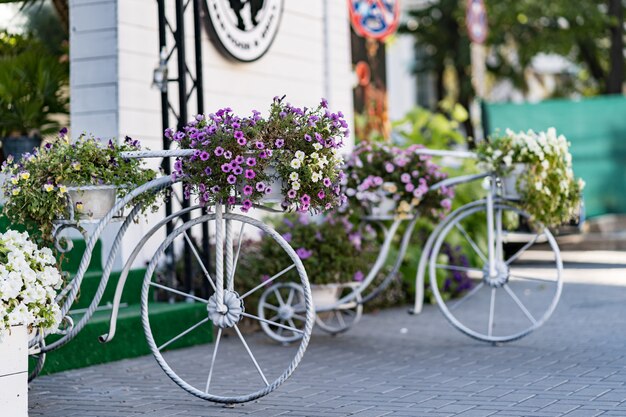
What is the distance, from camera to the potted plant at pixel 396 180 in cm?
752

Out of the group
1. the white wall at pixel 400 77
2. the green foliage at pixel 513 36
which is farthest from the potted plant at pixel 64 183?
the white wall at pixel 400 77

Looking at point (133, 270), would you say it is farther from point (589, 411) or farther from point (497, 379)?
point (589, 411)

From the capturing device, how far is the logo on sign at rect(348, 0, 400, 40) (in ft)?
40.0

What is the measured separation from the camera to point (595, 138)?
13656mm

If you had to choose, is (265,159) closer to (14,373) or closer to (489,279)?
(14,373)

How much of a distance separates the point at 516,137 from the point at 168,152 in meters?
2.64

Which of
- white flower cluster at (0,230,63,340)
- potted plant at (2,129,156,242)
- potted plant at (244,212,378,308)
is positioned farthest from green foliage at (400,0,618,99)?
white flower cluster at (0,230,63,340)

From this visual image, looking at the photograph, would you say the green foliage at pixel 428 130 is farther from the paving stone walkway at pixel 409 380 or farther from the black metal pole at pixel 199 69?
the black metal pole at pixel 199 69

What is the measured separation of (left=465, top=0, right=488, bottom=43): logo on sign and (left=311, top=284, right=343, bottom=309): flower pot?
23.1 ft

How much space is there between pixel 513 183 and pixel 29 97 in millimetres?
3548

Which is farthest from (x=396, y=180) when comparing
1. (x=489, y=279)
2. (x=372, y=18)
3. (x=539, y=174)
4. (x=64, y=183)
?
(x=372, y=18)

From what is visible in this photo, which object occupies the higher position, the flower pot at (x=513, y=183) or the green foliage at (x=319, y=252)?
the flower pot at (x=513, y=183)

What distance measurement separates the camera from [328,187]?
5320 mm

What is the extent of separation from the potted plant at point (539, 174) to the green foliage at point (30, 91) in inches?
129
